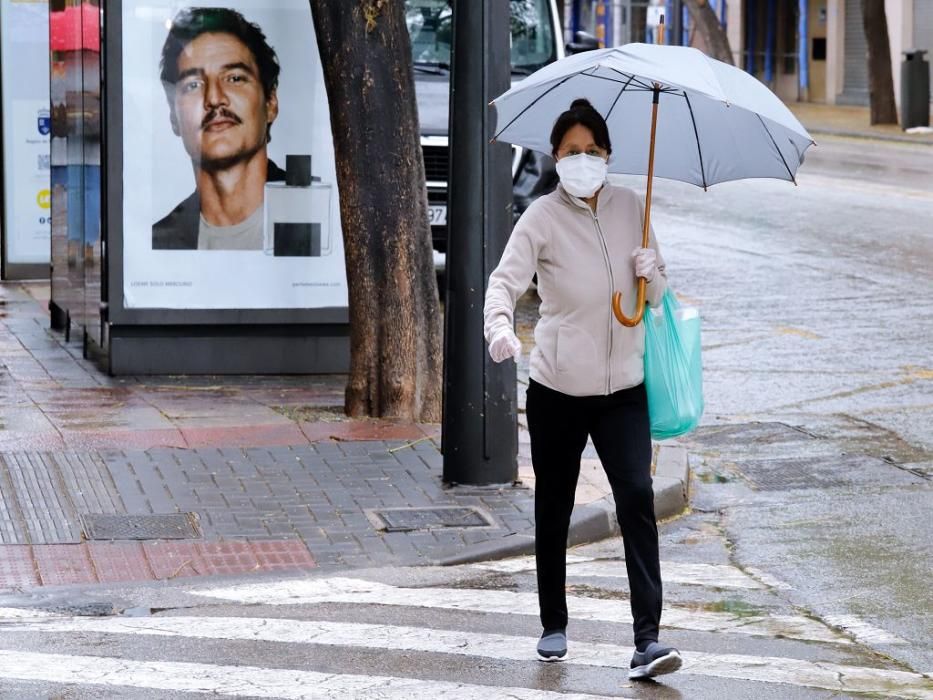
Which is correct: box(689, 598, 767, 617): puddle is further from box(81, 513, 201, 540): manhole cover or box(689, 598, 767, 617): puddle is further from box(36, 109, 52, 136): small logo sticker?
box(36, 109, 52, 136): small logo sticker

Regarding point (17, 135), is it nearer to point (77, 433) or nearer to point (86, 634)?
point (77, 433)

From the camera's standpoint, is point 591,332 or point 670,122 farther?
point 670,122

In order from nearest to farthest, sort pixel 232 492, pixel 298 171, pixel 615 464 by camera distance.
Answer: pixel 615 464 < pixel 232 492 < pixel 298 171

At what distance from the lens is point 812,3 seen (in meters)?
48.2

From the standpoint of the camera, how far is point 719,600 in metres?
6.93

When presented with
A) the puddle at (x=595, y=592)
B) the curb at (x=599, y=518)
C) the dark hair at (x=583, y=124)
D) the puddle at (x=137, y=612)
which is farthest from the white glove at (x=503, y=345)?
the curb at (x=599, y=518)

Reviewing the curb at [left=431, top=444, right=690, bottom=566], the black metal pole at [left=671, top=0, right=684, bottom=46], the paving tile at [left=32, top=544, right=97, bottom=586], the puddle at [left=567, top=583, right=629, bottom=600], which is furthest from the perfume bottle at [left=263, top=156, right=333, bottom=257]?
the black metal pole at [left=671, top=0, right=684, bottom=46]

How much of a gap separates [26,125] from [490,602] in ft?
38.0

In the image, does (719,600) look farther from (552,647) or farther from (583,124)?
(583,124)

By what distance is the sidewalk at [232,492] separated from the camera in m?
7.53

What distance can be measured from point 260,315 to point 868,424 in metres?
4.00

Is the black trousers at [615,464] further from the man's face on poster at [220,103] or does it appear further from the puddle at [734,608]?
the man's face on poster at [220,103]

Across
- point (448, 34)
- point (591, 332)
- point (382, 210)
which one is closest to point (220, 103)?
point (382, 210)

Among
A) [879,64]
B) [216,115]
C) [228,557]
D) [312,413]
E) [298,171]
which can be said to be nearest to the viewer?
[228,557]
